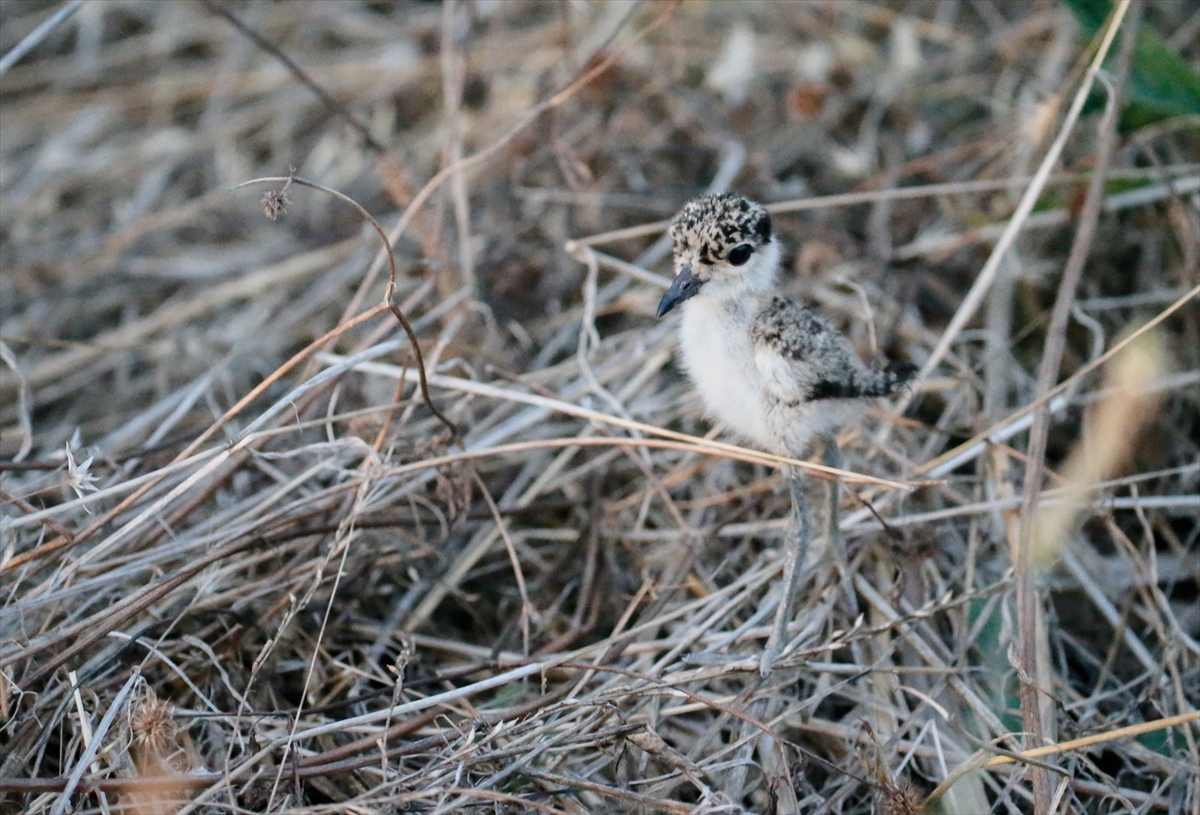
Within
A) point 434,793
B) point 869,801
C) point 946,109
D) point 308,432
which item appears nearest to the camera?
point 434,793

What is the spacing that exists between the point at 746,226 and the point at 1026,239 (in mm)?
1379

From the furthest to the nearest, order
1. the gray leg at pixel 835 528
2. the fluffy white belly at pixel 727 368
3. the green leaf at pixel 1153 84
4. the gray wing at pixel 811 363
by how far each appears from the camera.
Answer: the green leaf at pixel 1153 84 → the gray leg at pixel 835 528 → the fluffy white belly at pixel 727 368 → the gray wing at pixel 811 363

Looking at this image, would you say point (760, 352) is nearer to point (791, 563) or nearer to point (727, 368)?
point (727, 368)

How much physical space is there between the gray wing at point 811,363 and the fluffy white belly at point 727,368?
40mm

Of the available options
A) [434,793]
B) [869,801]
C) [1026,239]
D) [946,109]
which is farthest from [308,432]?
[946,109]

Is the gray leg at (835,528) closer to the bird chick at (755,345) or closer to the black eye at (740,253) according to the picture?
the bird chick at (755,345)

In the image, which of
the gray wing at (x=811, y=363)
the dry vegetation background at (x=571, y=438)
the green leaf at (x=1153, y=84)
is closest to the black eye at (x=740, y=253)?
the gray wing at (x=811, y=363)

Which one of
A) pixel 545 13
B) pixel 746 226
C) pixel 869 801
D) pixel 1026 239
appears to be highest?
pixel 746 226

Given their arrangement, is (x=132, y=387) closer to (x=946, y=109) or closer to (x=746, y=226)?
(x=746, y=226)

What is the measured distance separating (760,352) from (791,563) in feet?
1.38

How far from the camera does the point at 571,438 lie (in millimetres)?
2244

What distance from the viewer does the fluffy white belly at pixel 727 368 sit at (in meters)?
1.95

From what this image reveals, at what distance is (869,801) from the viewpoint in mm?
1965

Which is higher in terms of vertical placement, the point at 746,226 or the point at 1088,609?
the point at 746,226
